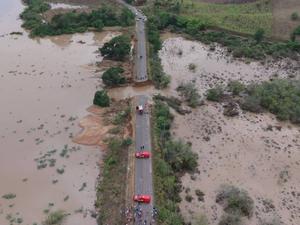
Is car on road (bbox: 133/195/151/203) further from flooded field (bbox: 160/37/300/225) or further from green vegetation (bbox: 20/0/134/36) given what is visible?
green vegetation (bbox: 20/0/134/36)

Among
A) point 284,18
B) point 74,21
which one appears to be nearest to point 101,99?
point 74,21

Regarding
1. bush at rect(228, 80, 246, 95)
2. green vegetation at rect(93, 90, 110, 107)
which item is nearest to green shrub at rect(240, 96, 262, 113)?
bush at rect(228, 80, 246, 95)

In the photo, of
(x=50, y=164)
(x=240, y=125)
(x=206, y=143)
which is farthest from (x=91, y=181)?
(x=240, y=125)

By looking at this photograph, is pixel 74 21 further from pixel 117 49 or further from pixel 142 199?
pixel 142 199

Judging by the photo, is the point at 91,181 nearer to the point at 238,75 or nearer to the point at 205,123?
the point at 205,123

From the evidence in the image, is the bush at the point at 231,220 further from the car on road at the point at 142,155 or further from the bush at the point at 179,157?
the car on road at the point at 142,155

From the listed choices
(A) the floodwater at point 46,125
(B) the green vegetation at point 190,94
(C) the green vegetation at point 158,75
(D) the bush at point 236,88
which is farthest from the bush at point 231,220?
(C) the green vegetation at point 158,75
